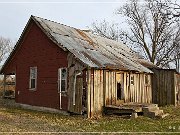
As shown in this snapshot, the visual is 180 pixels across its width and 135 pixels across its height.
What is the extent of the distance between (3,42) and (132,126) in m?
90.5

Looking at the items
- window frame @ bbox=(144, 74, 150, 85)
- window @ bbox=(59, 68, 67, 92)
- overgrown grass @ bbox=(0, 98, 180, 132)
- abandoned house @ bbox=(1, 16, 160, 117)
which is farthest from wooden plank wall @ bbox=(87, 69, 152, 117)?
window @ bbox=(59, 68, 67, 92)

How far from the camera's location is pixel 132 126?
15.6 m

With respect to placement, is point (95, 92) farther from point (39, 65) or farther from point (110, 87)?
point (39, 65)

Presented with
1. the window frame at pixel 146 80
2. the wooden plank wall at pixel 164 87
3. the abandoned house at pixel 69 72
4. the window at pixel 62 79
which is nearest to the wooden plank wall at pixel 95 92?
the abandoned house at pixel 69 72

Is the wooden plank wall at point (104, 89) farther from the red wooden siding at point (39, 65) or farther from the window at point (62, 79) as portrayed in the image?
the window at point (62, 79)

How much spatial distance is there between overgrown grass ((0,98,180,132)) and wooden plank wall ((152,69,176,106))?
25.2ft

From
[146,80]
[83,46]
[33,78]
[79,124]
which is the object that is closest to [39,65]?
[33,78]

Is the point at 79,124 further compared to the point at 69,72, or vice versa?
the point at 69,72

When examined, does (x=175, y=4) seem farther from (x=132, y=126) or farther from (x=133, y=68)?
(x=133, y=68)

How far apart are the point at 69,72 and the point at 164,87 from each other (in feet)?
35.2

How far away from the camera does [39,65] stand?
22.1m

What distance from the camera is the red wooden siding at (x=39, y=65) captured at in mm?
20594

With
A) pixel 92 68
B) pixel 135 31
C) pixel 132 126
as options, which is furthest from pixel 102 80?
pixel 135 31

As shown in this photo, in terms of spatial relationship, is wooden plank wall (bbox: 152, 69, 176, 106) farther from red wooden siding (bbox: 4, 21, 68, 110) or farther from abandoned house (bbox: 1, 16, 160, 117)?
red wooden siding (bbox: 4, 21, 68, 110)
